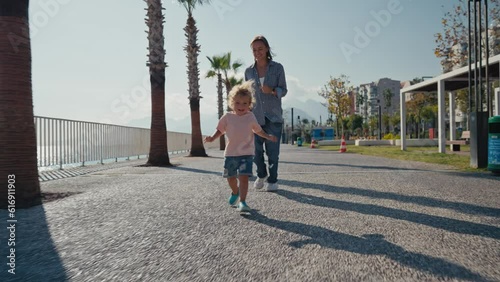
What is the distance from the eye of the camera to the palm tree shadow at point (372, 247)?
1.90 m

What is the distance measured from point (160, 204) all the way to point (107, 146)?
9612 mm

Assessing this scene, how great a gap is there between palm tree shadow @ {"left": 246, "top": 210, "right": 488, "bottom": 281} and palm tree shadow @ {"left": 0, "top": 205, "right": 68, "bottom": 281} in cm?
143

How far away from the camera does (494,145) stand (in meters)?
6.66

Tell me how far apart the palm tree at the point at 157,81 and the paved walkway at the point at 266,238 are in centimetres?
674

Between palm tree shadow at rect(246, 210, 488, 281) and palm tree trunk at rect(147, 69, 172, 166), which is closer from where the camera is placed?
palm tree shadow at rect(246, 210, 488, 281)

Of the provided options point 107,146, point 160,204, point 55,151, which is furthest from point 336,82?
point 160,204

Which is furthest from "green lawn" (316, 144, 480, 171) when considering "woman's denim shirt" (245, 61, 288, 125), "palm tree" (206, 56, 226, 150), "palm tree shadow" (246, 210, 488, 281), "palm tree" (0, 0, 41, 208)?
"palm tree" (206, 56, 226, 150)

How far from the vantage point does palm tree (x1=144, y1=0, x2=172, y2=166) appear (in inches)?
448

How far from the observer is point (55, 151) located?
31.0 ft

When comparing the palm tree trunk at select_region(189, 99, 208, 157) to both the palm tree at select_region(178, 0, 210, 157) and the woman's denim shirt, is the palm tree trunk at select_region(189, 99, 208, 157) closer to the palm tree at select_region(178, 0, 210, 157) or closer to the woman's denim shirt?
the palm tree at select_region(178, 0, 210, 157)

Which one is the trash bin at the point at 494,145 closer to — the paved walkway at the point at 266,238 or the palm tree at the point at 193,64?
the paved walkway at the point at 266,238

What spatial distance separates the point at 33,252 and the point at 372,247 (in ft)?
7.13

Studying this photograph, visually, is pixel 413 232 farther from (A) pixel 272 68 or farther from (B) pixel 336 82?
(B) pixel 336 82

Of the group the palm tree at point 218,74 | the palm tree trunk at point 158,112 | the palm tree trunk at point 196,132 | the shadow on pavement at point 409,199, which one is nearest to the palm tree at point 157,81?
the palm tree trunk at point 158,112
